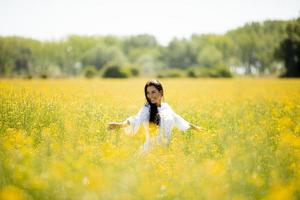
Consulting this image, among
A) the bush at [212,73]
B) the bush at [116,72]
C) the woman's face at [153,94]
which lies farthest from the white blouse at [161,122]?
the bush at [212,73]

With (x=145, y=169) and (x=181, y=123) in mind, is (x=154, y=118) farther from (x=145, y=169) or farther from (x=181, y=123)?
(x=145, y=169)

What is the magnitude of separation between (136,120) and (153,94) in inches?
17.1

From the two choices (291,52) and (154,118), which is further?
(291,52)

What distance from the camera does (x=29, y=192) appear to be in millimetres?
4297

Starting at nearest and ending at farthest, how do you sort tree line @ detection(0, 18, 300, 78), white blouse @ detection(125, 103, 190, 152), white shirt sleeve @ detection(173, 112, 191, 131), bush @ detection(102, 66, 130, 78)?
1. white blouse @ detection(125, 103, 190, 152)
2. white shirt sleeve @ detection(173, 112, 191, 131)
3. bush @ detection(102, 66, 130, 78)
4. tree line @ detection(0, 18, 300, 78)

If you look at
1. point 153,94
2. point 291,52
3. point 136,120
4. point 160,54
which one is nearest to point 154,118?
point 136,120

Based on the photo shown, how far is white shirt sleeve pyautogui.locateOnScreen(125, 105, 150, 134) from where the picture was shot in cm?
619

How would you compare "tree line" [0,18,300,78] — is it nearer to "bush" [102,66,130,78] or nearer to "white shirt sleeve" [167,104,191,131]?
"bush" [102,66,130,78]

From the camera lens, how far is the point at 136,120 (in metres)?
6.19

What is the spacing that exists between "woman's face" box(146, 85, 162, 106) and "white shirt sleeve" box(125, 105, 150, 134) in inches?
5.7

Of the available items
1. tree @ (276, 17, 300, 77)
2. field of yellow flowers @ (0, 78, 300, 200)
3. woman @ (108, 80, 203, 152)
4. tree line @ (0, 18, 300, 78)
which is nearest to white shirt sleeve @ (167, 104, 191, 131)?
woman @ (108, 80, 203, 152)

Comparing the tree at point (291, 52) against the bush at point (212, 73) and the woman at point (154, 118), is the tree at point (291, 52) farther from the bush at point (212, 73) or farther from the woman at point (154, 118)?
the woman at point (154, 118)

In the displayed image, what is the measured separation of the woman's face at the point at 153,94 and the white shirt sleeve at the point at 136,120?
0.47ft

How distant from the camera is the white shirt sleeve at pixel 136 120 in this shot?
20.3 ft
